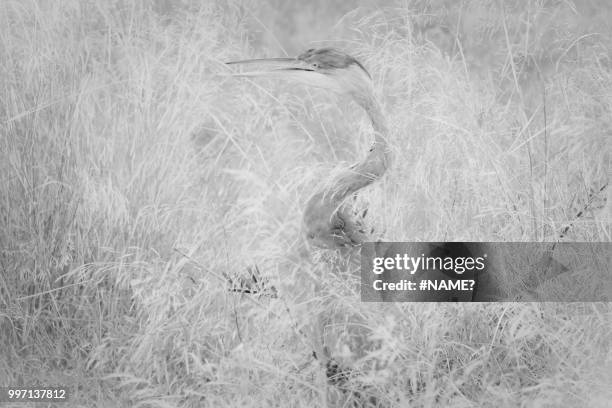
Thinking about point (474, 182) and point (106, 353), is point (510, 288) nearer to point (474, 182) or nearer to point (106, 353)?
point (474, 182)

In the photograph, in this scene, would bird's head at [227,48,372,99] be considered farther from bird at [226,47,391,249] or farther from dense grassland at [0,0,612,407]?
dense grassland at [0,0,612,407]

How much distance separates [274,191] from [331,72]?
0.36 m

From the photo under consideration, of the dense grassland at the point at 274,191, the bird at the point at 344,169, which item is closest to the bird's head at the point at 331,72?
the bird at the point at 344,169

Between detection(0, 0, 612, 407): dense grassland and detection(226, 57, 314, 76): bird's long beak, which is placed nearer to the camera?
detection(0, 0, 612, 407): dense grassland

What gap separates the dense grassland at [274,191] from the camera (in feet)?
6.82

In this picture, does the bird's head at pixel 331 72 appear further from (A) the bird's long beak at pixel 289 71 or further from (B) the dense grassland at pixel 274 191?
(B) the dense grassland at pixel 274 191

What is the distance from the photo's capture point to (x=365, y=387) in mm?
2076

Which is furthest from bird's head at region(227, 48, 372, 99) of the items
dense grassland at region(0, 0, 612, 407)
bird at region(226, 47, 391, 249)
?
dense grassland at region(0, 0, 612, 407)

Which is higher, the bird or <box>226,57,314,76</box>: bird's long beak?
<box>226,57,314,76</box>: bird's long beak

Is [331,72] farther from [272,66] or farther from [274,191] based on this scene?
[274,191]

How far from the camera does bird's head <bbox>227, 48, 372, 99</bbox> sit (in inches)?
88.5

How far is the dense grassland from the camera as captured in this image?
208cm

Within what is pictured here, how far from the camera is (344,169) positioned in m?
2.27

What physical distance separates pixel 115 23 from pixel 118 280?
2.58ft
